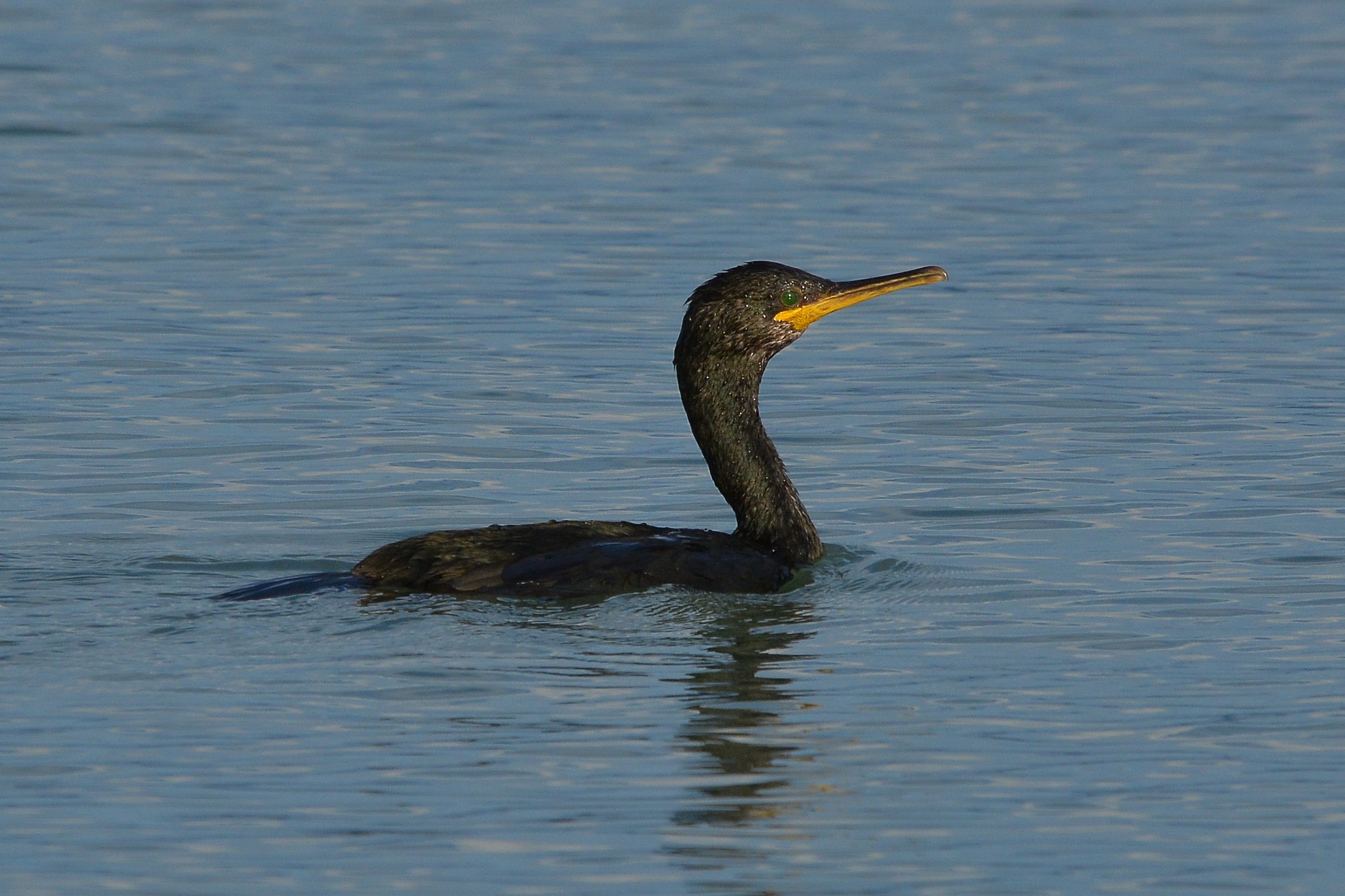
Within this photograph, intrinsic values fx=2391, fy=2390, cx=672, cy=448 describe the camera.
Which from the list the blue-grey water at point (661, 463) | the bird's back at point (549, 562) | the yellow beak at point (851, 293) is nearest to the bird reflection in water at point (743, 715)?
the blue-grey water at point (661, 463)

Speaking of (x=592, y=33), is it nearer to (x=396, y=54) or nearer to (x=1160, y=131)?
(x=396, y=54)

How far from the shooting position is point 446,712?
296 inches

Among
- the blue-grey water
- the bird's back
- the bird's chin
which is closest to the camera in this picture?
the blue-grey water

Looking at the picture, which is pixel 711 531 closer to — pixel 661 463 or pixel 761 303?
pixel 761 303

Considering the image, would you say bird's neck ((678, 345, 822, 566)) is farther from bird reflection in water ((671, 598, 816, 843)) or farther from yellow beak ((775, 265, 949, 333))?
bird reflection in water ((671, 598, 816, 843))

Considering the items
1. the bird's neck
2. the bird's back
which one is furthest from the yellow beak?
the bird's back

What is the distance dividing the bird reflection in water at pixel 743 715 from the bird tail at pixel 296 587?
4.38ft

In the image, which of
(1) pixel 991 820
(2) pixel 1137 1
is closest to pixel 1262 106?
(2) pixel 1137 1

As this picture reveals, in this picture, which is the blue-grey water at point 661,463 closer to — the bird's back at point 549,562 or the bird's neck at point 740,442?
the bird's back at point 549,562

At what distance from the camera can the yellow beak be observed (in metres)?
9.90

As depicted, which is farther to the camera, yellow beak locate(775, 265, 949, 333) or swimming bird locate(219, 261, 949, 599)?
yellow beak locate(775, 265, 949, 333)

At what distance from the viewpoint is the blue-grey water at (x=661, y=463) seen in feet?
21.8

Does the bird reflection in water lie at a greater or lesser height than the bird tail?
lesser

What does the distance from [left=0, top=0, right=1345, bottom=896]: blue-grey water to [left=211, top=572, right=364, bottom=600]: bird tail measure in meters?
0.10
